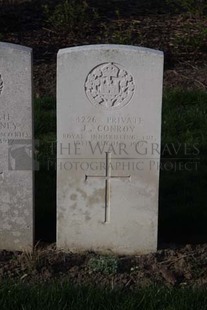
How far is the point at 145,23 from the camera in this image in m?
10.4

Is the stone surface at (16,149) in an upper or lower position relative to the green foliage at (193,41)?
lower

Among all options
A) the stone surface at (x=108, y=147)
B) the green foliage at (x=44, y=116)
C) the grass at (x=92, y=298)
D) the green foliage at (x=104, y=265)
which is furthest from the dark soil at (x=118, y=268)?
the green foliage at (x=44, y=116)

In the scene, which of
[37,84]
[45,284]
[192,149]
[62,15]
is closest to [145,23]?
[62,15]

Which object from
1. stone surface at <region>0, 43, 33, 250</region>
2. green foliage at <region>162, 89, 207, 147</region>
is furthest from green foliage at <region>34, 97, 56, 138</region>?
stone surface at <region>0, 43, 33, 250</region>

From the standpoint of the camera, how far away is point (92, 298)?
430cm

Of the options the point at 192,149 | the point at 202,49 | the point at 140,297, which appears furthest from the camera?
the point at 202,49

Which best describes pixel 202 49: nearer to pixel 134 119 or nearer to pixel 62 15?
pixel 62 15

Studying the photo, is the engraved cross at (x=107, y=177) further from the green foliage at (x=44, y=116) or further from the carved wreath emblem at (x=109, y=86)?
the green foliage at (x=44, y=116)

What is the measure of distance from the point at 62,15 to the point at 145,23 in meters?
1.19

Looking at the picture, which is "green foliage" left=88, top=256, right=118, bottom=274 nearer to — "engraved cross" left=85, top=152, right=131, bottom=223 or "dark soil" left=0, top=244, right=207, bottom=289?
"dark soil" left=0, top=244, right=207, bottom=289

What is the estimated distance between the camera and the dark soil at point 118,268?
481 cm

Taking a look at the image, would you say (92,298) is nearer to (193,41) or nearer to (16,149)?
(16,149)

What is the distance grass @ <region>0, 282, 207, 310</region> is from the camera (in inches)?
166

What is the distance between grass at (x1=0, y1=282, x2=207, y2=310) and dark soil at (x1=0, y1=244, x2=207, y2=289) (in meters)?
0.27
